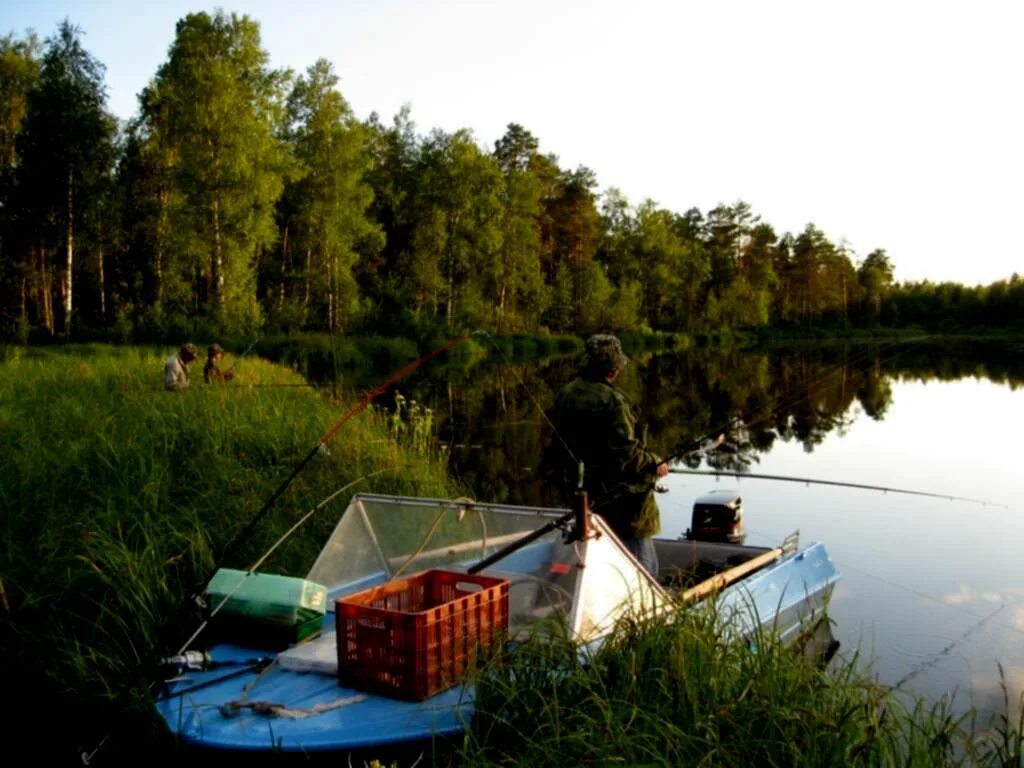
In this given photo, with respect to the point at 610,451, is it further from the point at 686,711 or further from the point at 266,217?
the point at 266,217

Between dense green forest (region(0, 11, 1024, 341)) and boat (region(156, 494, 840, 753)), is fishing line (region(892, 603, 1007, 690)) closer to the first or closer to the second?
boat (region(156, 494, 840, 753))

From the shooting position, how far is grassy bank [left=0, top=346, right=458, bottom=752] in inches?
203

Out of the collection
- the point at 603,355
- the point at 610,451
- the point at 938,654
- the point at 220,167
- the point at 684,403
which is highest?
the point at 220,167

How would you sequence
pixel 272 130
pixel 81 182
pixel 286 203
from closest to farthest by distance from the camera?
pixel 81 182 → pixel 272 130 → pixel 286 203

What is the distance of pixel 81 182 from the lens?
31047 millimetres

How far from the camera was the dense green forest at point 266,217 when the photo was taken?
104 ft

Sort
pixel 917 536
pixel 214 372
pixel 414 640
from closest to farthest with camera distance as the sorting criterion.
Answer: pixel 414 640 → pixel 917 536 → pixel 214 372

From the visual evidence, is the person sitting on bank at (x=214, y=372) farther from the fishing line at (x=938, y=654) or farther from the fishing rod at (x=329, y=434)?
the fishing line at (x=938, y=654)

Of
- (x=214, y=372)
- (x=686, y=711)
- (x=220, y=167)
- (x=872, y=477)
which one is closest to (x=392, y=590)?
(x=686, y=711)

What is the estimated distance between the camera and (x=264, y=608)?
4.71 m

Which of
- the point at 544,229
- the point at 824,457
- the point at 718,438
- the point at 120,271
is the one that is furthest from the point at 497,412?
the point at 544,229

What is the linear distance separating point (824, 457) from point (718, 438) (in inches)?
494

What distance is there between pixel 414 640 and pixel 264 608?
43.6 inches

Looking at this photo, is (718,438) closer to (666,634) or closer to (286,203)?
(666,634)
